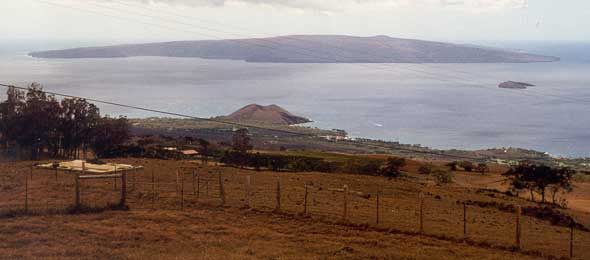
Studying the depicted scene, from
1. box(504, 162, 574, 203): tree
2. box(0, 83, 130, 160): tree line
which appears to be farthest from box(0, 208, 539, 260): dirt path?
box(0, 83, 130, 160): tree line

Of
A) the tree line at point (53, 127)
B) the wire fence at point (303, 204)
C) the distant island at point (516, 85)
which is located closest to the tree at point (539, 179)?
the wire fence at point (303, 204)

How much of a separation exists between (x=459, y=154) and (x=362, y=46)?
478 ft

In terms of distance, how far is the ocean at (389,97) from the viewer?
74.5 m

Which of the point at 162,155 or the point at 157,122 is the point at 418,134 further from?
the point at 162,155

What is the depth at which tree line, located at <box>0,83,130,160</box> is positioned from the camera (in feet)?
109

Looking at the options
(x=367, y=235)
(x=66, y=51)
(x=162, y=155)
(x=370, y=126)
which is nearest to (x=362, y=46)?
(x=66, y=51)

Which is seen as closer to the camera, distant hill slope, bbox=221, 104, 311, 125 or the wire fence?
the wire fence

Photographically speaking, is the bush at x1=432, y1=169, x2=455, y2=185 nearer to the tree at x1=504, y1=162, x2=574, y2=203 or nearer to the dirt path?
the tree at x1=504, y1=162, x2=574, y2=203

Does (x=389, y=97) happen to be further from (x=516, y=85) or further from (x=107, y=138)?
(x=107, y=138)

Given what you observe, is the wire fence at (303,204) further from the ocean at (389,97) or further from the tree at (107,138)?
the ocean at (389,97)

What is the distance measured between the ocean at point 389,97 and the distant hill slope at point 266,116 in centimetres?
356

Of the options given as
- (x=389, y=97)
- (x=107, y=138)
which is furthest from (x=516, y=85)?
(x=107, y=138)

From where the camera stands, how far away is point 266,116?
84.3 metres

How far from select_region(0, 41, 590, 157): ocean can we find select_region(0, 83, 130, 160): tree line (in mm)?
39882
